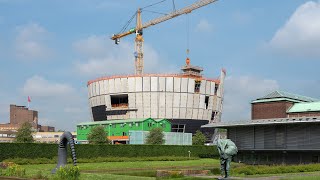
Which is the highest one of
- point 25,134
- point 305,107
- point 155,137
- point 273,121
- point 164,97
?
point 164,97

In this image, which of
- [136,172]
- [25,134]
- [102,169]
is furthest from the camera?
[25,134]

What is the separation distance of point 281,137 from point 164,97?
241 feet

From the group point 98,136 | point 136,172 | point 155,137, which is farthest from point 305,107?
point 98,136

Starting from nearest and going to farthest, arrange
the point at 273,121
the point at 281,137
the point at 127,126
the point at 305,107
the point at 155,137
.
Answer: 1. the point at 273,121
2. the point at 281,137
3. the point at 305,107
4. the point at 155,137
5. the point at 127,126

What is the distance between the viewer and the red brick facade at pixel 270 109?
7181 cm

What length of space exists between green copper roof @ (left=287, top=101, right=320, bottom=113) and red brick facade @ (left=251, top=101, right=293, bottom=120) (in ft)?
3.01

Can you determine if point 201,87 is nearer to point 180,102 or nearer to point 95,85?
point 180,102

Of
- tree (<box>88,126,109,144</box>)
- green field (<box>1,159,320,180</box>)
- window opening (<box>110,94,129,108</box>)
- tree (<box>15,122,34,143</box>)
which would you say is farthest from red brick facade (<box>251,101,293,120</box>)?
window opening (<box>110,94,129,108</box>)

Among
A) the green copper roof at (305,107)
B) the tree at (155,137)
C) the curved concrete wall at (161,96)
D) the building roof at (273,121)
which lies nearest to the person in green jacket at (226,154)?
the building roof at (273,121)

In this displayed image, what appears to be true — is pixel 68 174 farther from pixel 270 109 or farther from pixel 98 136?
pixel 98 136

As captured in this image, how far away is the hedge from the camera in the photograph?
2005 inches

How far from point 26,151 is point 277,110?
40255mm

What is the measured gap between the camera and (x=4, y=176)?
23.9 metres

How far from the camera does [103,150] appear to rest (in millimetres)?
59594
